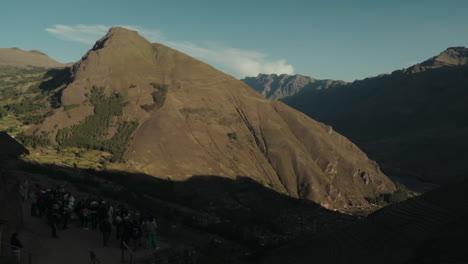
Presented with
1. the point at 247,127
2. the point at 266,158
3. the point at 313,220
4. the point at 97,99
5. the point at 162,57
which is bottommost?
the point at 313,220

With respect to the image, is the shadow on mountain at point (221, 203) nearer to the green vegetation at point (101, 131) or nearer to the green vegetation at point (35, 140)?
the green vegetation at point (101, 131)

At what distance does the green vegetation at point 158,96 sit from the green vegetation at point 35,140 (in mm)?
34287

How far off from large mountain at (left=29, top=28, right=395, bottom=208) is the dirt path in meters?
69.1

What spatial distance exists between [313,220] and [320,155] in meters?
46.8

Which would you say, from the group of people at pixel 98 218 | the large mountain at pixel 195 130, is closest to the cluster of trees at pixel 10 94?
the large mountain at pixel 195 130

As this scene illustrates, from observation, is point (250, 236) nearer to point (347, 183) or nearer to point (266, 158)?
point (266, 158)

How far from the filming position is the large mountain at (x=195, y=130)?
104 m

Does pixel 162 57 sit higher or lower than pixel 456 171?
higher

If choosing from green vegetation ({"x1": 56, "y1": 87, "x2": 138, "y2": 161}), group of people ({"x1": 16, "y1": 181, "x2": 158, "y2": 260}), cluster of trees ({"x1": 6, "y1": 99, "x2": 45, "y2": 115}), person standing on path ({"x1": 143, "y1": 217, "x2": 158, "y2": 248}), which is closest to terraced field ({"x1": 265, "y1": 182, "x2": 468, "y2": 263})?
person standing on path ({"x1": 143, "y1": 217, "x2": 158, "y2": 248})

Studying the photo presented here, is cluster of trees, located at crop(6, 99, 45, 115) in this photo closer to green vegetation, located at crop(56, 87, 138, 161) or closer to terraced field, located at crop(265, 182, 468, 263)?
green vegetation, located at crop(56, 87, 138, 161)

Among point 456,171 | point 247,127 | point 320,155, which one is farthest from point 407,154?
point 247,127

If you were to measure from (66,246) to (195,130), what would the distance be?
320 feet

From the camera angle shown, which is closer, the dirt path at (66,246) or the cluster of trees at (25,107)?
the dirt path at (66,246)

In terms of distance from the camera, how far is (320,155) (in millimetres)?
127500
